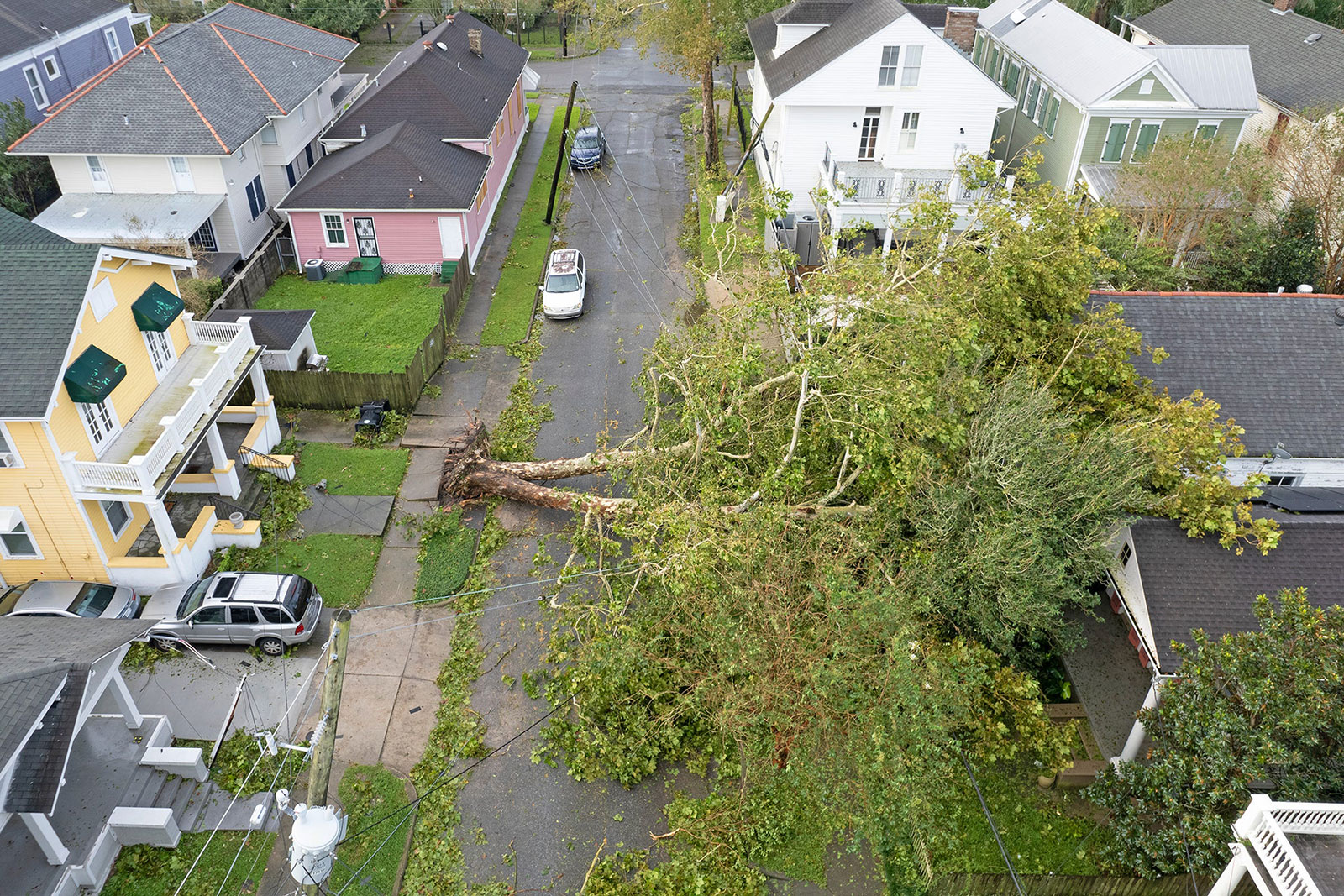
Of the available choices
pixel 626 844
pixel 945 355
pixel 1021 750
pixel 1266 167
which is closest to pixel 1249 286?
pixel 1266 167

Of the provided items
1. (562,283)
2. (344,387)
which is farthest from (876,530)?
(562,283)

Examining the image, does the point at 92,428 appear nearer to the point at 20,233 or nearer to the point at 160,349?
the point at 160,349

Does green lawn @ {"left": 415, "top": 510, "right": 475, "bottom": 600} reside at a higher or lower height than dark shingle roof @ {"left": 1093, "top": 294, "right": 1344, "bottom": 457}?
lower

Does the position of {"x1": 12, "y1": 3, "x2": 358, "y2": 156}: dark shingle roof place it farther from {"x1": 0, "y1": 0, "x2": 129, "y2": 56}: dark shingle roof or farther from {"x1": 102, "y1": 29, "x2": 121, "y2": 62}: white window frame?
{"x1": 102, "y1": 29, "x2": 121, "y2": 62}: white window frame

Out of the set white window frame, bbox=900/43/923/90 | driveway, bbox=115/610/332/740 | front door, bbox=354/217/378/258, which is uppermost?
white window frame, bbox=900/43/923/90

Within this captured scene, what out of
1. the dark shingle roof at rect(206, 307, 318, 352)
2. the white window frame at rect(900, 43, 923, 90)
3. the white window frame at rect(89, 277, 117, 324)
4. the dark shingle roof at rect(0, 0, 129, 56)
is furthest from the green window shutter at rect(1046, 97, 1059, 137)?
the dark shingle roof at rect(0, 0, 129, 56)

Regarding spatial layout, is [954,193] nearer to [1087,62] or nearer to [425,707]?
[1087,62]

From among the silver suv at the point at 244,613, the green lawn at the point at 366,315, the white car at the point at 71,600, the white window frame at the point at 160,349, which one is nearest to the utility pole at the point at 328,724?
the silver suv at the point at 244,613
